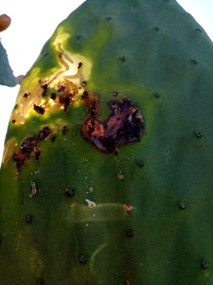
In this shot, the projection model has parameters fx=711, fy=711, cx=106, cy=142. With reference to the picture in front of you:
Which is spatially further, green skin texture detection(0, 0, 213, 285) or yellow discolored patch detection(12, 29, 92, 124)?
yellow discolored patch detection(12, 29, 92, 124)

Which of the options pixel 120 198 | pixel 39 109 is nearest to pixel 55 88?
→ pixel 39 109

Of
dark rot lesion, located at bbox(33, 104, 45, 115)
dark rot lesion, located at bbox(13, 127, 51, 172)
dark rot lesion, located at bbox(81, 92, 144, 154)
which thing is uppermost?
dark rot lesion, located at bbox(81, 92, 144, 154)

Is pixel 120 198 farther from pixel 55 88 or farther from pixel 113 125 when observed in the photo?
pixel 55 88

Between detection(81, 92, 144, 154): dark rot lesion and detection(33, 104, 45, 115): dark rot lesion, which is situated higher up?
detection(81, 92, 144, 154): dark rot lesion

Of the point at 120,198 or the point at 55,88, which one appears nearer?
the point at 120,198
